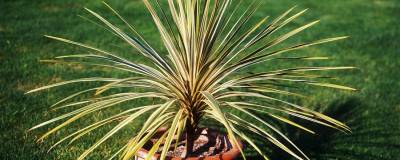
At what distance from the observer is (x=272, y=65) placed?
5.68 meters

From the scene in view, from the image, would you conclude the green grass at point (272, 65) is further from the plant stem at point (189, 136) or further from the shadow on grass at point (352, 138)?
the plant stem at point (189, 136)

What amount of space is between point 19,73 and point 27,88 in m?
0.40

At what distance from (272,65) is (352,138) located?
173 centimetres

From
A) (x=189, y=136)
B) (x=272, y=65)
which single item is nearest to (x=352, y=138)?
(x=272, y=65)

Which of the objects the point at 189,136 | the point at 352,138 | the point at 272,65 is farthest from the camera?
the point at 272,65

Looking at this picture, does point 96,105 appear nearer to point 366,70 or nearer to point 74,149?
point 74,149

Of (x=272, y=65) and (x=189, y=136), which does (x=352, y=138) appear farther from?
(x=189, y=136)

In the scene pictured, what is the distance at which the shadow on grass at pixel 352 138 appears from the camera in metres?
3.89

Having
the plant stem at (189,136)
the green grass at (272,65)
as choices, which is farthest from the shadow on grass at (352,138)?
the plant stem at (189,136)

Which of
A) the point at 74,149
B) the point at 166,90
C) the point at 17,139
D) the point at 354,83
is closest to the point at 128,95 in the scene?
the point at 166,90

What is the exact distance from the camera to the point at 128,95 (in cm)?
288

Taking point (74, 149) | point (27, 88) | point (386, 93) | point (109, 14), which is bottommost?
point (386, 93)

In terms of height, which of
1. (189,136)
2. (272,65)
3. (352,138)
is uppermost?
(189,136)

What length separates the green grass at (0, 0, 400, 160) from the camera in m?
3.93
